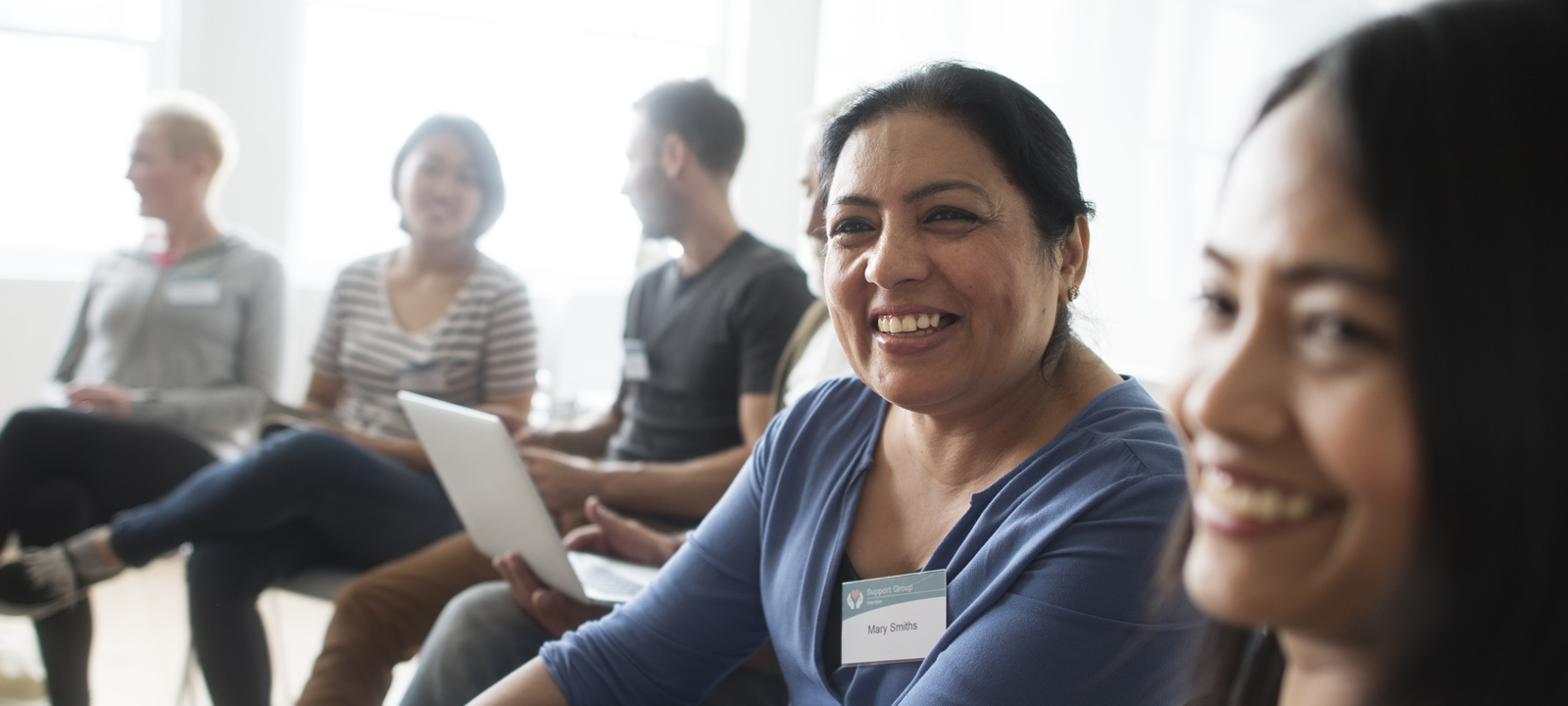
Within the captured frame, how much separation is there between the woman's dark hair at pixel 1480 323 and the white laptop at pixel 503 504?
3.98ft

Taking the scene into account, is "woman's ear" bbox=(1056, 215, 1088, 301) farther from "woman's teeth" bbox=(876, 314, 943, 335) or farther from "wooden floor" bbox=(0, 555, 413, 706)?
"wooden floor" bbox=(0, 555, 413, 706)

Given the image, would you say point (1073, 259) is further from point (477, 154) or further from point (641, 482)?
point (477, 154)

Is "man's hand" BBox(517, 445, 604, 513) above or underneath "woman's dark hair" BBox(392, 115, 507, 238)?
underneath

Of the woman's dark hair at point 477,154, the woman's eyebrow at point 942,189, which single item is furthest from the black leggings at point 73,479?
the woman's eyebrow at point 942,189

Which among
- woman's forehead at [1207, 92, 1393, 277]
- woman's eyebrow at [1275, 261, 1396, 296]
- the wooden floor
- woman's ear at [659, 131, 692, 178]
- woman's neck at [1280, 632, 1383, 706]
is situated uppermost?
woman's ear at [659, 131, 692, 178]

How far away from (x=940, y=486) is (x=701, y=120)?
163 cm

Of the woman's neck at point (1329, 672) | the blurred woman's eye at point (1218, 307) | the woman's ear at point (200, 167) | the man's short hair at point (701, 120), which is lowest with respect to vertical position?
the woman's neck at point (1329, 672)

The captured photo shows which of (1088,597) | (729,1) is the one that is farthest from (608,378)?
(1088,597)

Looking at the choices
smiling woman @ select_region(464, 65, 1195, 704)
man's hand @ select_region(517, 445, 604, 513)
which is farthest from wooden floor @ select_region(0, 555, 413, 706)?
smiling woman @ select_region(464, 65, 1195, 704)

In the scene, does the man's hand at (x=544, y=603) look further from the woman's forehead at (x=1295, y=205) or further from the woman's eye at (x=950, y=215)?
the woman's forehead at (x=1295, y=205)

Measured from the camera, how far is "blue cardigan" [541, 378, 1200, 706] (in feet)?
3.01

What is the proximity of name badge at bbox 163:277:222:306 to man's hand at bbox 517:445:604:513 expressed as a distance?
1304mm

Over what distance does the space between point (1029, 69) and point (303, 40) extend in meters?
3.63

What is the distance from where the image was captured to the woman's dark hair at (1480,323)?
40 cm
